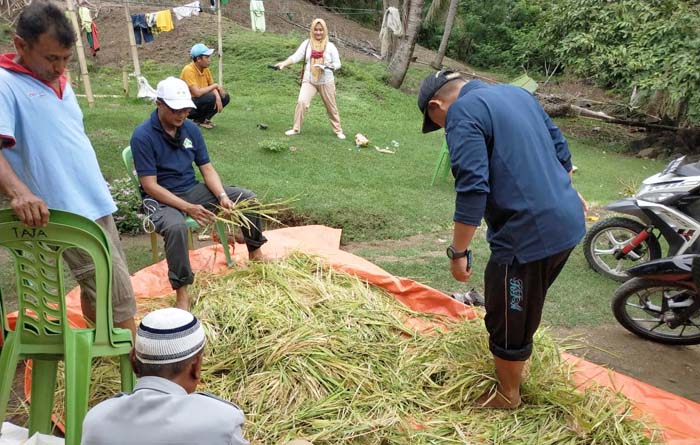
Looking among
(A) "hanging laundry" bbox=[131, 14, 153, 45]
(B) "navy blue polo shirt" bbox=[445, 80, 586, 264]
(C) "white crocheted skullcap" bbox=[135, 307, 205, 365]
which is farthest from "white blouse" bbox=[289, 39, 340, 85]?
(C) "white crocheted skullcap" bbox=[135, 307, 205, 365]

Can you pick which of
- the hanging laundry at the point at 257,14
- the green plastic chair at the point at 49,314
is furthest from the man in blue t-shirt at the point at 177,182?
the hanging laundry at the point at 257,14

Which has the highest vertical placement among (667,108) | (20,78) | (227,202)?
(20,78)

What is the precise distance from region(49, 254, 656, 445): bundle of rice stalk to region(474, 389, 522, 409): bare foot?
0.03 metres

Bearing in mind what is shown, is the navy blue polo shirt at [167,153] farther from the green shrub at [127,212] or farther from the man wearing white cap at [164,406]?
the man wearing white cap at [164,406]

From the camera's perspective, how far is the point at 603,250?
4.52 metres

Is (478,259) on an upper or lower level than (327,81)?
lower

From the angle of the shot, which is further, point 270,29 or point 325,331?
point 270,29

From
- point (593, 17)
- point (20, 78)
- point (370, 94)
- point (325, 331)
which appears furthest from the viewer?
point (370, 94)

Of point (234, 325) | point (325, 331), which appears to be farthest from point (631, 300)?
point (234, 325)

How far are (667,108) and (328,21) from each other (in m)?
12.8

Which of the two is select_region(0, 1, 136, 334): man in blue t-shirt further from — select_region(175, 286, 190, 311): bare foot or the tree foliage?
the tree foliage

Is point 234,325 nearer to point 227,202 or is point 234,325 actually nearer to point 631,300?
point 227,202

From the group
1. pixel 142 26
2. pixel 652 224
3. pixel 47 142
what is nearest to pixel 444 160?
pixel 652 224

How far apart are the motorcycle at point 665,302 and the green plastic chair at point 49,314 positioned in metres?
2.98
